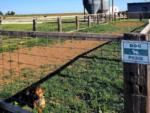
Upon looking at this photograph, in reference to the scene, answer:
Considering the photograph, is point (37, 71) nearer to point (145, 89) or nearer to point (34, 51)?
point (34, 51)

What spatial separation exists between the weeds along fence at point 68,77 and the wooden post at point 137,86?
0.46 metres

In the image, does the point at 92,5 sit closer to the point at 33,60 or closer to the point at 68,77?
the point at 33,60

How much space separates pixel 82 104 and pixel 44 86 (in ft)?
4.80

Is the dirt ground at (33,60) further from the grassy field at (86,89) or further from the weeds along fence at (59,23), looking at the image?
the weeds along fence at (59,23)

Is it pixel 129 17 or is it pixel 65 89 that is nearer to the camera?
pixel 65 89

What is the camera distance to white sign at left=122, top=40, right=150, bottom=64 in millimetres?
4012

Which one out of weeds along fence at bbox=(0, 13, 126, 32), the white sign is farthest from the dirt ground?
weeds along fence at bbox=(0, 13, 126, 32)

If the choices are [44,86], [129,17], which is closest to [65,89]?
[44,86]

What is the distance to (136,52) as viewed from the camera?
4.07 m

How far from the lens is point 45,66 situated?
1060 cm

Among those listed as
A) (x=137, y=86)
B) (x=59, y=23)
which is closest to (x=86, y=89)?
(x=137, y=86)

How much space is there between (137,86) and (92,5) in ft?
156

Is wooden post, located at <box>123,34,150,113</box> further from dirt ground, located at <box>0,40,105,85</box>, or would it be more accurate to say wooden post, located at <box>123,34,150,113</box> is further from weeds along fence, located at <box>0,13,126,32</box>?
weeds along fence, located at <box>0,13,126,32</box>

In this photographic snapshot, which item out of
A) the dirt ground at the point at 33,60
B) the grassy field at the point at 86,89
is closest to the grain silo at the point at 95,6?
the dirt ground at the point at 33,60
